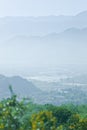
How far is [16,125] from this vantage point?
4.86m

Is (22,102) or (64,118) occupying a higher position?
(22,102)

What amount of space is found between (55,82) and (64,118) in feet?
364

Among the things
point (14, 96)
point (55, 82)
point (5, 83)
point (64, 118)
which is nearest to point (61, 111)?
point (64, 118)

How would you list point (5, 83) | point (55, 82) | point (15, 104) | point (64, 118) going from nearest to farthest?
point (15, 104), point (64, 118), point (5, 83), point (55, 82)

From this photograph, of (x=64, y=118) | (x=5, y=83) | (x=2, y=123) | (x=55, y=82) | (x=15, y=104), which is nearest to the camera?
(x=2, y=123)

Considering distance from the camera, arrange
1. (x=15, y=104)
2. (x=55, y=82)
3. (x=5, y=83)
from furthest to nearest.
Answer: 1. (x=55, y=82)
2. (x=5, y=83)
3. (x=15, y=104)

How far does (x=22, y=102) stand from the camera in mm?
4926

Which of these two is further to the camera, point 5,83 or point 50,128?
point 5,83

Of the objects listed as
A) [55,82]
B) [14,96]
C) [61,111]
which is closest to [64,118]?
[61,111]

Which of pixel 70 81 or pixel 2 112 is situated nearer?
pixel 2 112

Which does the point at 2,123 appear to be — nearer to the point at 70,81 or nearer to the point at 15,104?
the point at 15,104

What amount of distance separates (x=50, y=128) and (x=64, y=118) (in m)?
7.19

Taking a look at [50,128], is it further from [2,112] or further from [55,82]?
[55,82]

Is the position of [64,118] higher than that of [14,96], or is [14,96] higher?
[14,96]
